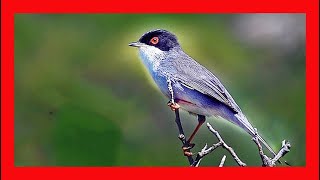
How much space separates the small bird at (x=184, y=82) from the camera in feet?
10.5

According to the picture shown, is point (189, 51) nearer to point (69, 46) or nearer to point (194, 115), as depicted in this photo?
point (194, 115)

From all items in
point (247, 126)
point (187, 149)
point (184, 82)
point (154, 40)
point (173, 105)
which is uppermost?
point (154, 40)

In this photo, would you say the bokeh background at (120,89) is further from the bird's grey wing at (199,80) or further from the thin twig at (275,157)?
the thin twig at (275,157)

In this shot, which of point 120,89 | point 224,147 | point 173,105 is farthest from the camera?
point 120,89

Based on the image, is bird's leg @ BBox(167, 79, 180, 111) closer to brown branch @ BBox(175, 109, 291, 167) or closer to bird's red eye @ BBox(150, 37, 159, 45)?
brown branch @ BBox(175, 109, 291, 167)

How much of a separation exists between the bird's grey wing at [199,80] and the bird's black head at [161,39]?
8 cm

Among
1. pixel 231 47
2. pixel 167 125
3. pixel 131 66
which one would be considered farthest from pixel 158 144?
pixel 231 47

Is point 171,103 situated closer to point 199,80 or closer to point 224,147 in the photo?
point 199,80

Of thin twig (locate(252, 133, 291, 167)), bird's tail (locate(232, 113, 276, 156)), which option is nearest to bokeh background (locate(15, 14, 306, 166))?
bird's tail (locate(232, 113, 276, 156))

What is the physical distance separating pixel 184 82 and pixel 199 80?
80 mm

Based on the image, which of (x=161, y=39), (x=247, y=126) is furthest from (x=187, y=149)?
(x=161, y=39)

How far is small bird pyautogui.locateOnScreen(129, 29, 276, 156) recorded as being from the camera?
10.5ft

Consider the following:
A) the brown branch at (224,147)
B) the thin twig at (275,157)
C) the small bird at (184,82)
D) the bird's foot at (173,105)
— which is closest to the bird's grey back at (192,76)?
the small bird at (184,82)

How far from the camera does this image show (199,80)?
126 inches
